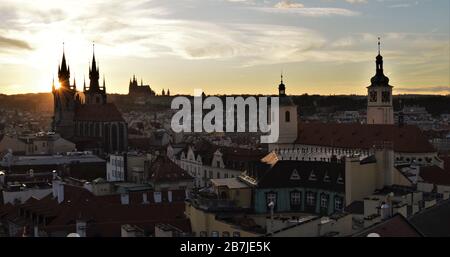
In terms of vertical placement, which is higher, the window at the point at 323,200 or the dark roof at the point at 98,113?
the dark roof at the point at 98,113

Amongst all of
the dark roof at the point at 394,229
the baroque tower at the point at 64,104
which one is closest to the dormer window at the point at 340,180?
the dark roof at the point at 394,229

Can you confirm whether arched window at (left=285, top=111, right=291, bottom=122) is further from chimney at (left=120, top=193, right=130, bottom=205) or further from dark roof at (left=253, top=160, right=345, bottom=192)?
dark roof at (left=253, top=160, right=345, bottom=192)

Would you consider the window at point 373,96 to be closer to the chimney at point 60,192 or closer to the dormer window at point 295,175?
the dormer window at point 295,175

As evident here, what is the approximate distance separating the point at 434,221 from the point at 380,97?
1748 inches

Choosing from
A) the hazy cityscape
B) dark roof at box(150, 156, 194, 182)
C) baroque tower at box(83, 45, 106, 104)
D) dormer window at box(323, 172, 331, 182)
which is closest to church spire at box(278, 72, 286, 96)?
the hazy cityscape

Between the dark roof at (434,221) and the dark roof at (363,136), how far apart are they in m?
31.2

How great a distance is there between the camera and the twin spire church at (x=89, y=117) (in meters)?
78.9
